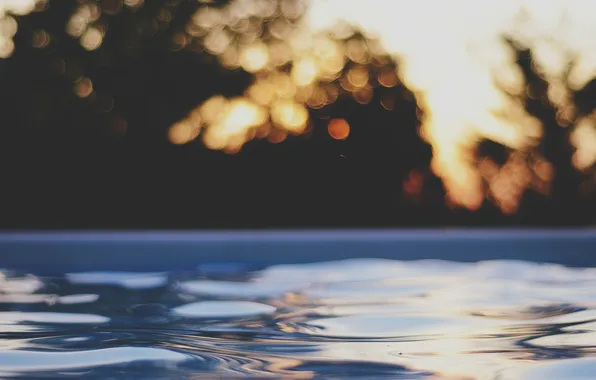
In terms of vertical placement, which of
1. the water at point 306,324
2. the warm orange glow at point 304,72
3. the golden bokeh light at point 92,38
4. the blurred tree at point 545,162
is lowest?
the water at point 306,324

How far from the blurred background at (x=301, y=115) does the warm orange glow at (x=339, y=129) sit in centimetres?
1

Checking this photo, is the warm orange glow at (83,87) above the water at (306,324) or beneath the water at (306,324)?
above

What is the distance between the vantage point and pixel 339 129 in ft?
18.6

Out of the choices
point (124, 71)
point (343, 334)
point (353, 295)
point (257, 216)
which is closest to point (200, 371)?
point (343, 334)

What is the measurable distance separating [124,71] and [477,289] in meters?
3.98

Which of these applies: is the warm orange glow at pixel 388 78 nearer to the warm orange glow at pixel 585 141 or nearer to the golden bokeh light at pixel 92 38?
the warm orange glow at pixel 585 141

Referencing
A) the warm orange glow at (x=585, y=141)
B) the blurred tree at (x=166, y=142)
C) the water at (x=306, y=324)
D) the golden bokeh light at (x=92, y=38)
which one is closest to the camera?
the water at (x=306, y=324)

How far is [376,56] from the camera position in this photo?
19.2ft

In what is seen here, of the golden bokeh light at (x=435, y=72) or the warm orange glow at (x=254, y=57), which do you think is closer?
the golden bokeh light at (x=435, y=72)

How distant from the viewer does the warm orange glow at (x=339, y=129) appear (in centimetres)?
563

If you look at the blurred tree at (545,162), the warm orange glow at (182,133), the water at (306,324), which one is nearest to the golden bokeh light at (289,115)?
the warm orange glow at (182,133)

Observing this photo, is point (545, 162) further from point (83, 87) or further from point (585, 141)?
point (83, 87)

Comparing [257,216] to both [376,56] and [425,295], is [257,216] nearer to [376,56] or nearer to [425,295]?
[376,56]

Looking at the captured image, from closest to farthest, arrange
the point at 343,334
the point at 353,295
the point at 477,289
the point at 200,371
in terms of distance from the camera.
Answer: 1. the point at 200,371
2. the point at 343,334
3. the point at 353,295
4. the point at 477,289
